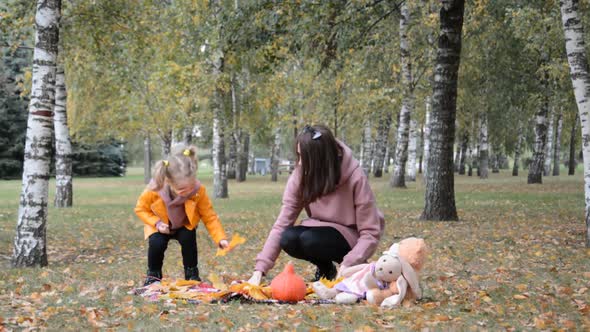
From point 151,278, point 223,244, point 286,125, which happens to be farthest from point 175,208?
point 286,125

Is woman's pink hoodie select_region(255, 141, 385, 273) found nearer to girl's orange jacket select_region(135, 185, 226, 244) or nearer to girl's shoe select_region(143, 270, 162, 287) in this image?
girl's orange jacket select_region(135, 185, 226, 244)

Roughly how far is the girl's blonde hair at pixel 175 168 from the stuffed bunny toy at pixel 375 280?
5.22 feet

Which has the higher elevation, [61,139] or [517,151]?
[517,151]

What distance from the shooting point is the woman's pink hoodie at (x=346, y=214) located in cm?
600

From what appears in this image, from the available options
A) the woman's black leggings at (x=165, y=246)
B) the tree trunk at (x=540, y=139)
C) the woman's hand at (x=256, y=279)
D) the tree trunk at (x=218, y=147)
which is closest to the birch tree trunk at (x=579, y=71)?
the woman's hand at (x=256, y=279)

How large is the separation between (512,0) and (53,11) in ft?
56.6

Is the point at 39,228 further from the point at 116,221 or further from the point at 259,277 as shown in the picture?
the point at 116,221

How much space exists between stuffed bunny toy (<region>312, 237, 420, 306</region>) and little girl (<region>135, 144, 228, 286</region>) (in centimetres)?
121

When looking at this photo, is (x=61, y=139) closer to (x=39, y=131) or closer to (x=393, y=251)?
(x=39, y=131)

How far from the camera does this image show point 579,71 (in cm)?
977

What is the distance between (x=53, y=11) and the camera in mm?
8875

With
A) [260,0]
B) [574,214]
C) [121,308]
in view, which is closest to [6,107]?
[260,0]

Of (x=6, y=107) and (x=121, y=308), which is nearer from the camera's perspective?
(x=121, y=308)

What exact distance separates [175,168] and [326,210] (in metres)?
1.46
